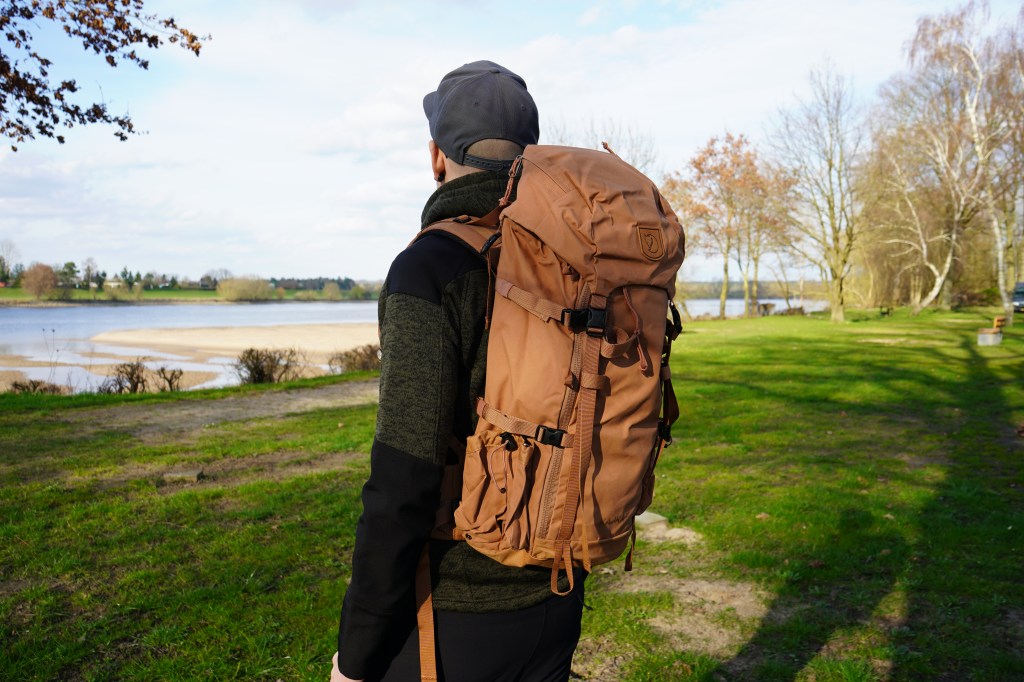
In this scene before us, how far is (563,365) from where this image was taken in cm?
135

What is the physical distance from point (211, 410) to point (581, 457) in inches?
440

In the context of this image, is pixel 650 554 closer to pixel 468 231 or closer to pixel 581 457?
pixel 581 457

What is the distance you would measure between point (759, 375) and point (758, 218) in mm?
27789

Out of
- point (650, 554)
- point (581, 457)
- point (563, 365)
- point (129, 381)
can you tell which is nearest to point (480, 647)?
point (581, 457)

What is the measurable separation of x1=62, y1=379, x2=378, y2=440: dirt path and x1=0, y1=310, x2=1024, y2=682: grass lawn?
0.29 meters

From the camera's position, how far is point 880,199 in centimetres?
3475

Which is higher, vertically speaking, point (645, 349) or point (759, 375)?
point (645, 349)

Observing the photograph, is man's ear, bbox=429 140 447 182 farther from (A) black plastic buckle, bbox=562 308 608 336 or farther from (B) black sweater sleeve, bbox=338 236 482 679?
(A) black plastic buckle, bbox=562 308 608 336

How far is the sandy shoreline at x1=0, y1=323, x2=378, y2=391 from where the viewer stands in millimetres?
21000

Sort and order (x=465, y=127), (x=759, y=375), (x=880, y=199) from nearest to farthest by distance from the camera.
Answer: (x=465, y=127) < (x=759, y=375) < (x=880, y=199)

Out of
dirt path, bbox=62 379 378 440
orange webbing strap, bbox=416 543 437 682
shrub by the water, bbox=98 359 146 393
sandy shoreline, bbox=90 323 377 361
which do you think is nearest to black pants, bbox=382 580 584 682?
orange webbing strap, bbox=416 543 437 682

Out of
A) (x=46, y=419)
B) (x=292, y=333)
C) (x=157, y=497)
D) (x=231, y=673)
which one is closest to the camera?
(x=231, y=673)

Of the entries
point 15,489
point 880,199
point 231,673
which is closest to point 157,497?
point 15,489

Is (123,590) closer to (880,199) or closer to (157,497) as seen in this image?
(157,497)
